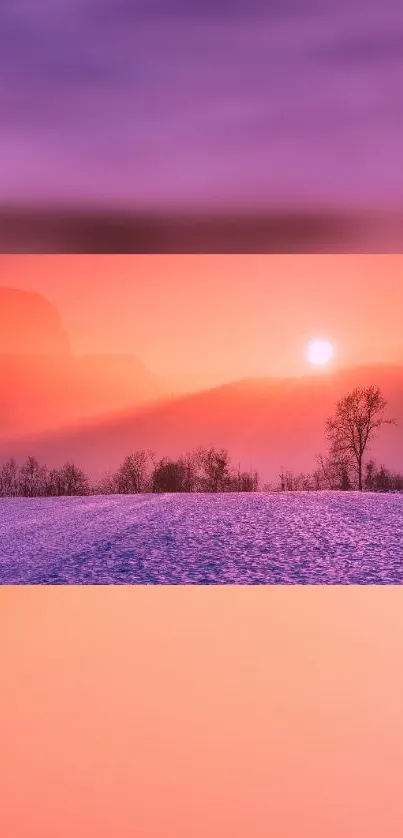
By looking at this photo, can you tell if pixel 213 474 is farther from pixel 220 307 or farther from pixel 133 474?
pixel 220 307

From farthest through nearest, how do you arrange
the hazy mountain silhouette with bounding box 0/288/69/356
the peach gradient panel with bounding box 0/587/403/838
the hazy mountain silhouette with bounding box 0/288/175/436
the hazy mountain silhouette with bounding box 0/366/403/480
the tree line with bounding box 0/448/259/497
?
the hazy mountain silhouette with bounding box 0/288/69/356 → the hazy mountain silhouette with bounding box 0/288/175/436 → the hazy mountain silhouette with bounding box 0/366/403/480 → the tree line with bounding box 0/448/259/497 → the peach gradient panel with bounding box 0/587/403/838

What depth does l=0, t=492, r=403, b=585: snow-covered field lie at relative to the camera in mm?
10617

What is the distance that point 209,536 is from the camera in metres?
12.3

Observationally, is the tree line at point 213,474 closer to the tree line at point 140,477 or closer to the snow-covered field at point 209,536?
the tree line at point 140,477

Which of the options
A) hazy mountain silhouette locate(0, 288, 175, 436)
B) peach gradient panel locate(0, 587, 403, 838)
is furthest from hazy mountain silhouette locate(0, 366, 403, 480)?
peach gradient panel locate(0, 587, 403, 838)

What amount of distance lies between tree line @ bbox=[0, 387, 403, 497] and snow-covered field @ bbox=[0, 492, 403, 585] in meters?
0.19

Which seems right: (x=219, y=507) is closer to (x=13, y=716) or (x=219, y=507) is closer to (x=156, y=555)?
(x=156, y=555)

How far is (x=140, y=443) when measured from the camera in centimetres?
1363

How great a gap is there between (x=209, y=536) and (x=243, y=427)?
246cm

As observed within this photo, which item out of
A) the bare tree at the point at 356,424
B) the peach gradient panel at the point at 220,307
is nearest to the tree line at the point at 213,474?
the bare tree at the point at 356,424

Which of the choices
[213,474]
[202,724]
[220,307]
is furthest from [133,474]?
[202,724]

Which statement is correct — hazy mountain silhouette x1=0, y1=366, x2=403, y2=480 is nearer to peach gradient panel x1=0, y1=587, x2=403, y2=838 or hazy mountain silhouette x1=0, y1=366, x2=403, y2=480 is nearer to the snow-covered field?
the snow-covered field
